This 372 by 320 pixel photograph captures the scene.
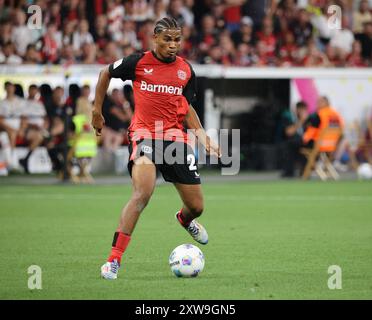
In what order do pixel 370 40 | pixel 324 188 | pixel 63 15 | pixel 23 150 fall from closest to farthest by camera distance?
pixel 324 188 → pixel 23 150 → pixel 63 15 → pixel 370 40

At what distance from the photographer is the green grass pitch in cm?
949

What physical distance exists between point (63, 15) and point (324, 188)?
9.14 metres

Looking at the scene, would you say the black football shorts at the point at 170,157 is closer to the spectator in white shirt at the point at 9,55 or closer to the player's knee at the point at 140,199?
the player's knee at the point at 140,199

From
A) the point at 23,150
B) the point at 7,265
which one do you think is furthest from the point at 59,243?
the point at 23,150

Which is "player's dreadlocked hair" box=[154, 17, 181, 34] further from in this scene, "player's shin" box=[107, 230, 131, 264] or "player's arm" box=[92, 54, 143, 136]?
"player's shin" box=[107, 230, 131, 264]

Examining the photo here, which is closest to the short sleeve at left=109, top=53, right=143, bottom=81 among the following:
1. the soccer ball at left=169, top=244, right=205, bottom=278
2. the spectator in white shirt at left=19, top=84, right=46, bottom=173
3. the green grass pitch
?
the soccer ball at left=169, top=244, right=205, bottom=278

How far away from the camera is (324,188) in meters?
23.7

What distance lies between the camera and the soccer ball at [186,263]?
404 inches

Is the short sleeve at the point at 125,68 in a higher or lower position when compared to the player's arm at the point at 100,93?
higher

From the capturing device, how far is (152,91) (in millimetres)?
10836

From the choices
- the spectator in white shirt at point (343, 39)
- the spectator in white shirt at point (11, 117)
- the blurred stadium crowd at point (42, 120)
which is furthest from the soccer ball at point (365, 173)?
the spectator in white shirt at point (11, 117)

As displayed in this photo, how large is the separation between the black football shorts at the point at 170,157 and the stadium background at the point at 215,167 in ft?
3.29

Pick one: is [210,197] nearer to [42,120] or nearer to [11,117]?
[42,120]
